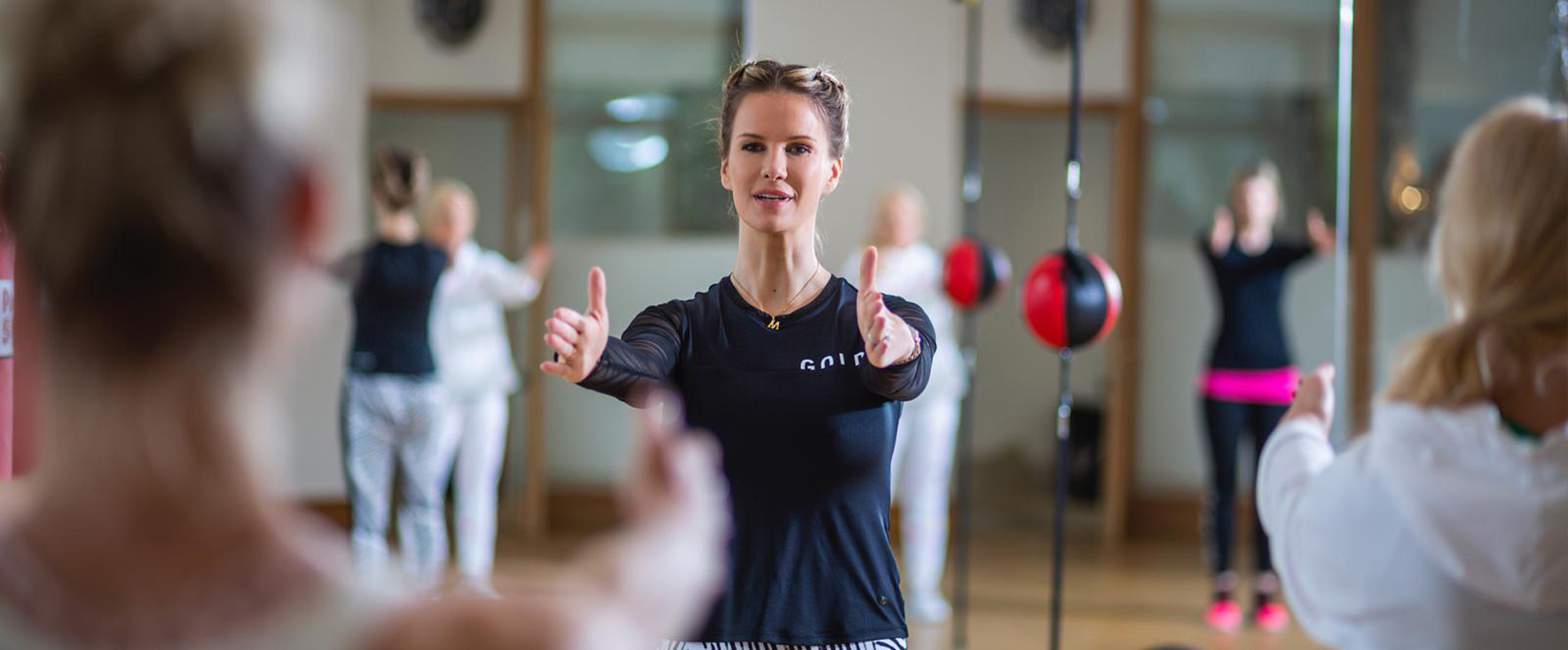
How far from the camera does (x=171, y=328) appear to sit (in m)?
0.64

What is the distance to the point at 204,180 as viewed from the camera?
64 cm

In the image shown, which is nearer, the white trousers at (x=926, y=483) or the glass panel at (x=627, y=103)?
the white trousers at (x=926, y=483)

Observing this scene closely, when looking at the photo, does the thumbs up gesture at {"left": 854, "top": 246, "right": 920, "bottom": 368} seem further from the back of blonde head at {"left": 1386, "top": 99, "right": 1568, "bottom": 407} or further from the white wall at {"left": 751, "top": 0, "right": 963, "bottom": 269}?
the back of blonde head at {"left": 1386, "top": 99, "right": 1568, "bottom": 407}

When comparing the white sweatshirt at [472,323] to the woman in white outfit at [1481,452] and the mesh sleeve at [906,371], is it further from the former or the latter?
the woman in white outfit at [1481,452]

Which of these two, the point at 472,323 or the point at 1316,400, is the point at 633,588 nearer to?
the point at 1316,400

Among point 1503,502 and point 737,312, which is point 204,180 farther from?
point 1503,502

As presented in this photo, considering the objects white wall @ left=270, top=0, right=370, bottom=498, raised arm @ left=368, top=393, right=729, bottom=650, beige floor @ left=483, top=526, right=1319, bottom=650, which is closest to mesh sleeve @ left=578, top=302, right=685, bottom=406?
raised arm @ left=368, top=393, right=729, bottom=650

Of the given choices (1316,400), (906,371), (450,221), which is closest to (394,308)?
(450,221)

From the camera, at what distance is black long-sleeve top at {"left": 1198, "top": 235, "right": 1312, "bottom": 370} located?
4379 mm

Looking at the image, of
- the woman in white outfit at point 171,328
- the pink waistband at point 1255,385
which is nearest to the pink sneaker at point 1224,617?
the pink waistband at point 1255,385

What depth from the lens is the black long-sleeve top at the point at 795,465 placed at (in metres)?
1.52

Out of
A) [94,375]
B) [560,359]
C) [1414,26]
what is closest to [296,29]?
[94,375]

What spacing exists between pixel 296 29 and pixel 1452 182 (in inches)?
41.1

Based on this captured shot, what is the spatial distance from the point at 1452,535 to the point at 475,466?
11.8 feet
